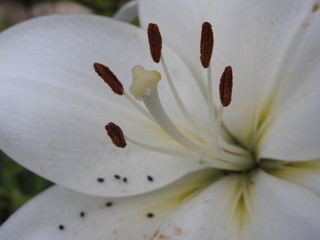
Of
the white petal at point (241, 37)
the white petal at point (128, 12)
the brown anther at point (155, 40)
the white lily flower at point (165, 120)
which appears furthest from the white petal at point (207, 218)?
the white petal at point (128, 12)

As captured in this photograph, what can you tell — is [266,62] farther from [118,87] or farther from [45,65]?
[45,65]

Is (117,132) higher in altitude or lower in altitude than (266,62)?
lower

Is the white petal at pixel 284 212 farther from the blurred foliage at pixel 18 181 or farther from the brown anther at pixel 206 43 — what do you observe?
the blurred foliage at pixel 18 181

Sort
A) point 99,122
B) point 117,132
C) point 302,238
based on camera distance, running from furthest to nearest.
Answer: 1. point 99,122
2. point 117,132
3. point 302,238

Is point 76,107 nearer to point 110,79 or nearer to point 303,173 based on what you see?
point 110,79

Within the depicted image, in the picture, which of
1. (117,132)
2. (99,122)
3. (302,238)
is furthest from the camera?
(99,122)

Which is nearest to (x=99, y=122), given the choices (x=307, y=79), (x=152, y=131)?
(x=152, y=131)

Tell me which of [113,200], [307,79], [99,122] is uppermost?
[307,79]

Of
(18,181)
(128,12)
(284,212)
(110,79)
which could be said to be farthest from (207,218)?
(18,181)
